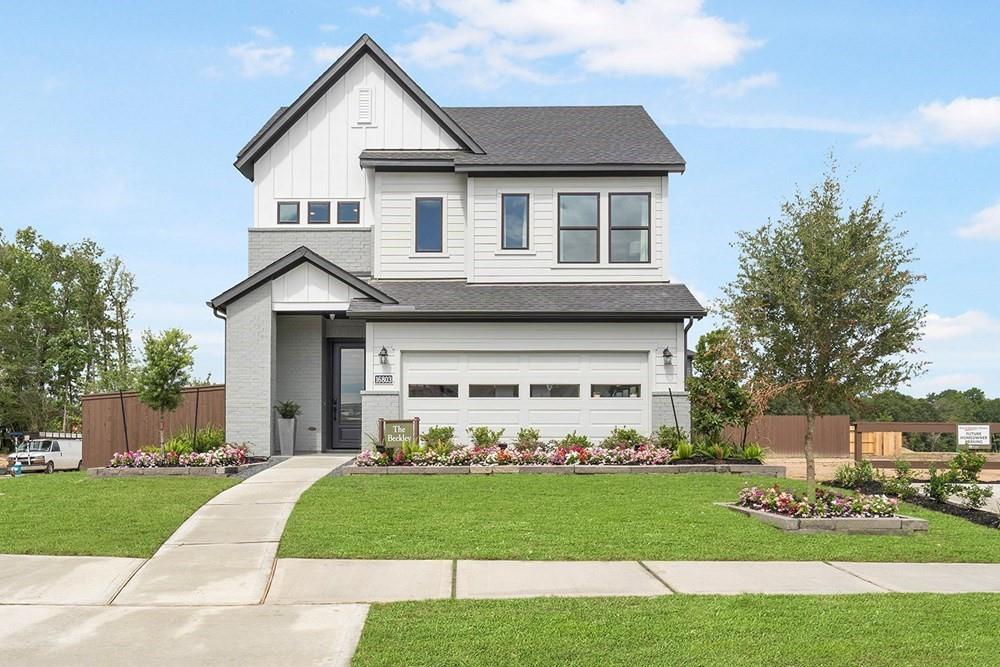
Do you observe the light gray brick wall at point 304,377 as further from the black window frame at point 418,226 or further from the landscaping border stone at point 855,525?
the landscaping border stone at point 855,525

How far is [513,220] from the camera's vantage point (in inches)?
951

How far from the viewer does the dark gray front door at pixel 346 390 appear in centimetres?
2452

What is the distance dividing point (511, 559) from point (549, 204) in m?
14.9

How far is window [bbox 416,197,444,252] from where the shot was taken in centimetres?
2434

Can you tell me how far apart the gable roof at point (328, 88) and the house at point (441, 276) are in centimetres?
4

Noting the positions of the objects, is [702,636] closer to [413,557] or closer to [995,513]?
[413,557]

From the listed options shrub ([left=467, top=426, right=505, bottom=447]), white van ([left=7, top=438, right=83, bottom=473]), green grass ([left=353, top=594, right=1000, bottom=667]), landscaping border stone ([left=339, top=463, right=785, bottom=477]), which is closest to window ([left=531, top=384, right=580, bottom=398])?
shrub ([left=467, top=426, right=505, bottom=447])

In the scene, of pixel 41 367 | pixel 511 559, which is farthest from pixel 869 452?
pixel 41 367

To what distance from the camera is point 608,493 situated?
52.0 ft

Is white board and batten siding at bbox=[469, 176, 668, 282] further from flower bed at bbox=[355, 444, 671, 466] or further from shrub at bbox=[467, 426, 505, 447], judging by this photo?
flower bed at bbox=[355, 444, 671, 466]

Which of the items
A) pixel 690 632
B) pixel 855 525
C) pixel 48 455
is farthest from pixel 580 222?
pixel 48 455

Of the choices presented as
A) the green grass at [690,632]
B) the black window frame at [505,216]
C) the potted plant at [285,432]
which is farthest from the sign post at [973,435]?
the potted plant at [285,432]

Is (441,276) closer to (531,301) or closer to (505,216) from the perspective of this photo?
(505,216)

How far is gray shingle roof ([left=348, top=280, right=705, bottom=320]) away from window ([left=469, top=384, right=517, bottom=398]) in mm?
1682
